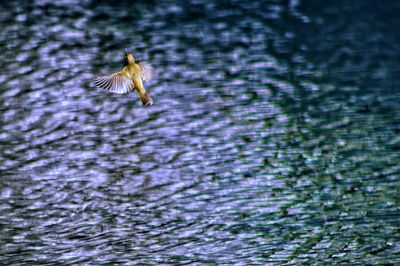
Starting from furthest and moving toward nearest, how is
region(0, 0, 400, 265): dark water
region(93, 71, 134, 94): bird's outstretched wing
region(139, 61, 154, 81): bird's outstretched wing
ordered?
region(0, 0, 400, 265): dark water < region(139, 61, 154, 81): bird's outstretched wing < region(93, 71, 134, 94): bird's outstretched wing

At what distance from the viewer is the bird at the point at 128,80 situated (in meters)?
4.71

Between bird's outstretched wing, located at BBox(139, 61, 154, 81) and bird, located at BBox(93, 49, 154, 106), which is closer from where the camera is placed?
bird, located at BBox(93, 49, 154, 106)

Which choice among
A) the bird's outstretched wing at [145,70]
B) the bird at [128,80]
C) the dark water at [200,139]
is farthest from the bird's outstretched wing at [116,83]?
the dark water at [200,139]

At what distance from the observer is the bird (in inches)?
185

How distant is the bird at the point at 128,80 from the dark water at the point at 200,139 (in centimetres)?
127

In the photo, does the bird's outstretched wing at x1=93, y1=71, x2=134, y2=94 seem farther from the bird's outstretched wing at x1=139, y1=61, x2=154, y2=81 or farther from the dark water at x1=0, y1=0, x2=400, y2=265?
the dark water at x1=0, y1=0, x2=400, y2=265

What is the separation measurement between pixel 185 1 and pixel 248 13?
1158 millimetres

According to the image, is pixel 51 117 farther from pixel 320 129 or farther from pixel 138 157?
pixel 320 129

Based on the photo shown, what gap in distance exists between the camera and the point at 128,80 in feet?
15.8

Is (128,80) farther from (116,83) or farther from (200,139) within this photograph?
(200,139)

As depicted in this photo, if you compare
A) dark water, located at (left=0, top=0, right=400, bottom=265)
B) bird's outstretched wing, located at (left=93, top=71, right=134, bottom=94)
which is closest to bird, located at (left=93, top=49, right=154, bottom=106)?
bird's outstretched wing, located at (left=93, top=71, right=134, bottom=94)

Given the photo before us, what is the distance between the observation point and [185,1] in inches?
463

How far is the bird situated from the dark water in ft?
4.18

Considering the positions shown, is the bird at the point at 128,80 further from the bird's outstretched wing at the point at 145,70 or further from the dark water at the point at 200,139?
the dark water at the point at 200,139
